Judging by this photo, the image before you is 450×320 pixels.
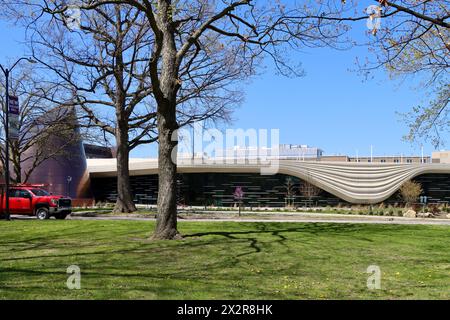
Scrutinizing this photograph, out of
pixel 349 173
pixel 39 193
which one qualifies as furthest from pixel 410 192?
pixel 39 193

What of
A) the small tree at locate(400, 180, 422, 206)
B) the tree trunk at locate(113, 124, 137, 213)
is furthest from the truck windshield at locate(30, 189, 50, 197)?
the small tree at locate(400, 180, 422, 206)

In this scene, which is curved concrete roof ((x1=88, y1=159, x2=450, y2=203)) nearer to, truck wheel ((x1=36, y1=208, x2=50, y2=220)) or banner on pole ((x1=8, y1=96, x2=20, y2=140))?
truck wheel ((x1=36, y1=208, x2=50, y2=220))

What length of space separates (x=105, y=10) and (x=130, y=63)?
3663mm

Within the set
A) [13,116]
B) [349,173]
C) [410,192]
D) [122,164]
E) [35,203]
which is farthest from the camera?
[349,173]

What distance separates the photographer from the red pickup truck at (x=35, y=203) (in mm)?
26938

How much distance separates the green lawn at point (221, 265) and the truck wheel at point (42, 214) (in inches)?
417

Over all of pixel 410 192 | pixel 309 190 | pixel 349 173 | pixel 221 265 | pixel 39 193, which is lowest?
pixel 221 265

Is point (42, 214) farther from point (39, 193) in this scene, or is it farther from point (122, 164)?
point (122, 164)

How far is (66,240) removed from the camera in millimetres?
14109

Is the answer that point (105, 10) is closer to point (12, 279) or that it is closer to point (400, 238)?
point (400, 238)

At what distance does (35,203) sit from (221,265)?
20.0 meters

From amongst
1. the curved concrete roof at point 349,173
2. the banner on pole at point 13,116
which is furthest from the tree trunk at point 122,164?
the curved concrete roof at point 349,173

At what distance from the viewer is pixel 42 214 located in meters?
26.9
